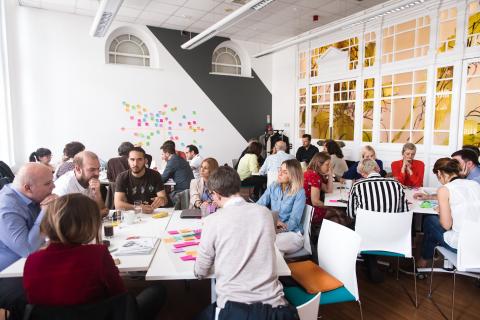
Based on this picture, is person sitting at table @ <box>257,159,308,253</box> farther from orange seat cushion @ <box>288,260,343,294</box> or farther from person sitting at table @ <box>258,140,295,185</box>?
person sitting at table @ <box>258,140,295,185</box>

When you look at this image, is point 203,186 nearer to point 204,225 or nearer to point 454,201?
point 204,225

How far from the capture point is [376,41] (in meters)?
6.76

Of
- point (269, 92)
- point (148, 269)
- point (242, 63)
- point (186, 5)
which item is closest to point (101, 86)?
point (186, 5)

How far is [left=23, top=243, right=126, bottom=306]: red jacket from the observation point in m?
1.39

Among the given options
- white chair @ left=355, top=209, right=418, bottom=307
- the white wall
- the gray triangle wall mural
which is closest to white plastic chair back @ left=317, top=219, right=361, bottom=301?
white chair @ left=355, top=209, right=418, bottom=307

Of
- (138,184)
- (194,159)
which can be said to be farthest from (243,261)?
(194,159)

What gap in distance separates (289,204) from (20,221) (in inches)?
79.6

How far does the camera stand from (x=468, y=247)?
2.44m

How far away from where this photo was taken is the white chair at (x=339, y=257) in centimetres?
201

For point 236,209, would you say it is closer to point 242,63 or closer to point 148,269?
point 148,269

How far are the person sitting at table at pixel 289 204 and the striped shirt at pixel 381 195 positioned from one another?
0.64 m

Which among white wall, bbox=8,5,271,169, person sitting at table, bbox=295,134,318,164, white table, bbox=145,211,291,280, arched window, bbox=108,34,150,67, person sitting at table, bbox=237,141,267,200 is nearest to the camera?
white table, bbox=145,211,291,280

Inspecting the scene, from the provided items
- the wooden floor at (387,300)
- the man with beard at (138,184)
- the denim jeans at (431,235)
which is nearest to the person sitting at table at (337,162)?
the denim jeans at (431,235)

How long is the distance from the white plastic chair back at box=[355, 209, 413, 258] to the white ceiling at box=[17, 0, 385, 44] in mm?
4754
